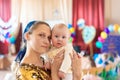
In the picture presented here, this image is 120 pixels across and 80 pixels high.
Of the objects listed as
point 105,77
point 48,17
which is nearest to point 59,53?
point 105,77

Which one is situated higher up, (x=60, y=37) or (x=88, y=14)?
(x=88, y=14)

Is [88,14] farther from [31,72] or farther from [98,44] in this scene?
[31,72]

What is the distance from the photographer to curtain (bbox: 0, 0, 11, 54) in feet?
16.4

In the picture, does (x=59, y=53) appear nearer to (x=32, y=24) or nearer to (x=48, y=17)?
(x=32, y=24)

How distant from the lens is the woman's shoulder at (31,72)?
796 millimetres

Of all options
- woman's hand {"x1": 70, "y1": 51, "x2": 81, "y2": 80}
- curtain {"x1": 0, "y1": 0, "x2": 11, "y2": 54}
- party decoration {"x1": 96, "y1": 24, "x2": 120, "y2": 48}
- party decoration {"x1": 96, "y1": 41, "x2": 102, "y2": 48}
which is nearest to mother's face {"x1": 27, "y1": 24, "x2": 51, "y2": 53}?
woman's hand {"x1": 70, "y1": 51, "x2": 81, "y2": 80}

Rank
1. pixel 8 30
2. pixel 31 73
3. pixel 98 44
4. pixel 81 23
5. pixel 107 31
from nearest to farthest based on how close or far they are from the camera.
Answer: pixel 31 73 < pixel 107 31 < pixel 98 44 < pixel 81 23 < pixel 8 30

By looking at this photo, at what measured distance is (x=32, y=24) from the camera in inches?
33.1

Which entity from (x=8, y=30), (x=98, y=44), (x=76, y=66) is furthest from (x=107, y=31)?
(x=76, y=66)

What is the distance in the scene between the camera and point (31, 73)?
0.80 meters

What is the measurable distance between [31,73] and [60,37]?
0.16 metres

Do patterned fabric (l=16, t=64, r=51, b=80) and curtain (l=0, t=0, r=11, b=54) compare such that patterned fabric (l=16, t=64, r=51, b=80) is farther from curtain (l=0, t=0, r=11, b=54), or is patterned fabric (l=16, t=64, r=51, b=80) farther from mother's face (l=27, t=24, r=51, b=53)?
curtain (l=0, t=0, r=11, b=54)

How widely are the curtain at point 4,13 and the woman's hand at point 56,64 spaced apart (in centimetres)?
433

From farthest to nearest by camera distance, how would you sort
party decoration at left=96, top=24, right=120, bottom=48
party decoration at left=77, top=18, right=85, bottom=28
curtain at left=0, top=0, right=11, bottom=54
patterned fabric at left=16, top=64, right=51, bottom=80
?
curtain at left=0, top=0, right=11, bottom=54
party decoration at left=77, top=18, right=85, bottom=28
party decoration at left=96, top=24, right=120, bottom=48
patterned fabric at left=16, top=64, right=51, bottom=80
